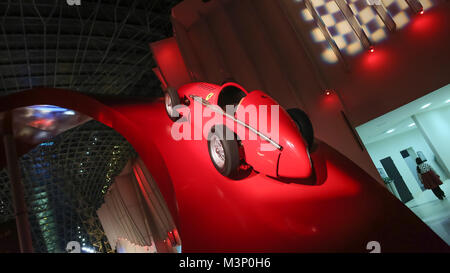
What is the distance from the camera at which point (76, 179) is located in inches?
1105

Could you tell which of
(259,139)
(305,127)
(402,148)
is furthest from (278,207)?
(402,148)

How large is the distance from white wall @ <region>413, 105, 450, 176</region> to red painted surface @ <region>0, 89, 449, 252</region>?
725 cm

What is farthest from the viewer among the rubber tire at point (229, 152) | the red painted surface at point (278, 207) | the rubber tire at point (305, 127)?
the rubber tire at point (305, 127)

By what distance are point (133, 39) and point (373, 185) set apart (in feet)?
57.4

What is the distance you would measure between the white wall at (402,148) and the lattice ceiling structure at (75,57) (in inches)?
489

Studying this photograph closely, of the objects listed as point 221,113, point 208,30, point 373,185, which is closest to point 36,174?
point 208,30

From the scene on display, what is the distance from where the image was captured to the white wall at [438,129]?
9.03 m

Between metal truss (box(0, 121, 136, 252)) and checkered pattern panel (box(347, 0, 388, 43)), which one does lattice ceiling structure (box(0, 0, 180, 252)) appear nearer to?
metal truss (box(0, 121, 136, 252))

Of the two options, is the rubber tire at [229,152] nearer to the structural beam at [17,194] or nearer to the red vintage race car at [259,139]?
the red vintage race car at [259,139]

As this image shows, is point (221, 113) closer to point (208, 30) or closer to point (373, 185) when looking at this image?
point (373, 185)

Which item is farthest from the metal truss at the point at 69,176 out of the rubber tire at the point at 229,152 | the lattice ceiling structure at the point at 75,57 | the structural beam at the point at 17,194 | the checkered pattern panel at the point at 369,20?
the checkered pattern panel at the point at 369,20

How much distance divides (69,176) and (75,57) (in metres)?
16.5

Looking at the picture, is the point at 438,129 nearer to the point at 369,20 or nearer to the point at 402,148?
the point at 402,148

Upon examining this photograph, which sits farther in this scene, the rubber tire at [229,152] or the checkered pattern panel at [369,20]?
the checkered pattern panel at [369,20]
